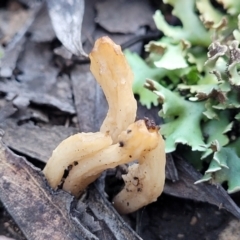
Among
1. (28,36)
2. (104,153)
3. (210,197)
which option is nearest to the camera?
(104,153)

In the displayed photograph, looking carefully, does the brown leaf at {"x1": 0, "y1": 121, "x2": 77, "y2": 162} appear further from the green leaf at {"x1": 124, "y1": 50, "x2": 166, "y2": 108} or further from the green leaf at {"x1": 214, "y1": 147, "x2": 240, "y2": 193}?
the green leaf at {"x1": 214, "y1": 147, "x2": 240, "y2": 193}

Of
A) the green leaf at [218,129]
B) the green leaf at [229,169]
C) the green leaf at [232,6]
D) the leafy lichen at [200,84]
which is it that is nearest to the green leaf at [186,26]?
the leafy lichen at [200,84]

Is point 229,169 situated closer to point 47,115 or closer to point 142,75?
point 142,75

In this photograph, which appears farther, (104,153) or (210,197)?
(210,197)

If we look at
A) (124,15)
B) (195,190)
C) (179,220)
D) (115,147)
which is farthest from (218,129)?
(124,15)

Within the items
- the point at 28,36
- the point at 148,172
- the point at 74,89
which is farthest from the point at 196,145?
the point at 28,36

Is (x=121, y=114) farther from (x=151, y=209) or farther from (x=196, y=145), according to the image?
(x=151, y=209)

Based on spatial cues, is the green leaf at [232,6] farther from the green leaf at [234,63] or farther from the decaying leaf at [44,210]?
the decaying leaf at [44,210]
